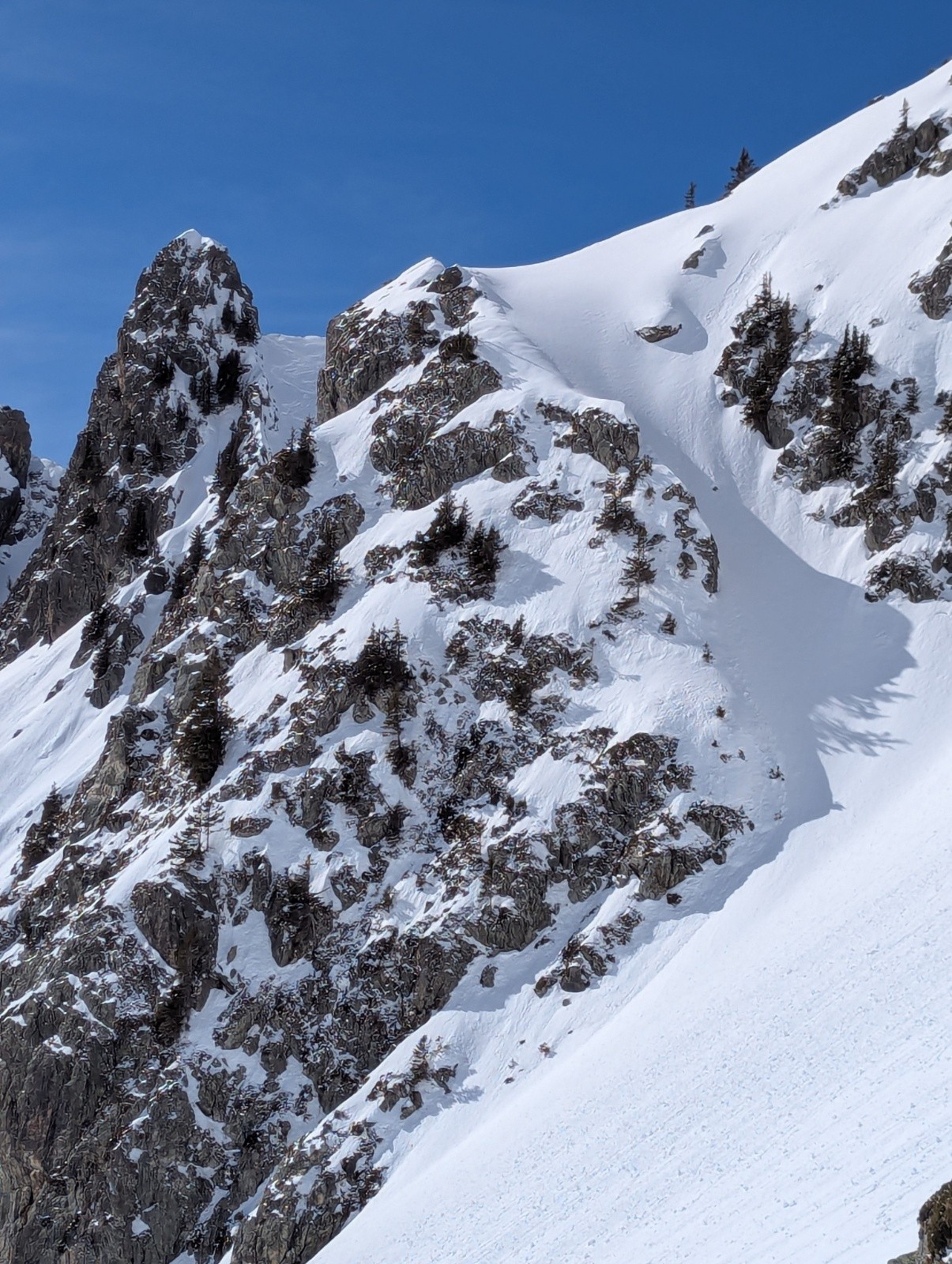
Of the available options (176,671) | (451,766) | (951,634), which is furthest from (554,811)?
(176,671)

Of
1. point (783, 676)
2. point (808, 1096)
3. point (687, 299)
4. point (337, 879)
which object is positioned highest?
point (687, 299)

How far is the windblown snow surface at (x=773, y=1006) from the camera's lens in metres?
19.2

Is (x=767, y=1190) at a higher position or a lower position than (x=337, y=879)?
lower

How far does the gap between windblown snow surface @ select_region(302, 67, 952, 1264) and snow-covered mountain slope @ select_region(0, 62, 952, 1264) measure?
0.39 feet

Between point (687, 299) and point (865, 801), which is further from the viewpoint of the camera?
point (687, 299)

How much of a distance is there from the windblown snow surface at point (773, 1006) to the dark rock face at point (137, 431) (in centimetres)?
3738

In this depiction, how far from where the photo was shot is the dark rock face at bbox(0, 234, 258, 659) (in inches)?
2662

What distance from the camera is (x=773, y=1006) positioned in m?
24.8

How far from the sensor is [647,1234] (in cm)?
2016

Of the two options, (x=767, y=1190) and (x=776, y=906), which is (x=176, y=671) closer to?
(x=776, y=906)

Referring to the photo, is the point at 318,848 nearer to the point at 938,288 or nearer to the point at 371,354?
the point at 371,354

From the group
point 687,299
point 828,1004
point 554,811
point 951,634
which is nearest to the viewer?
point 828,1004

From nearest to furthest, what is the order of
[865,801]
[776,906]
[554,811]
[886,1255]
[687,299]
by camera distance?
[886,1255]
[776,906]
[865,801]
[554,811]
[687,299]

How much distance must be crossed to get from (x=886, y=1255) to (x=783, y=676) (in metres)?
23.3
